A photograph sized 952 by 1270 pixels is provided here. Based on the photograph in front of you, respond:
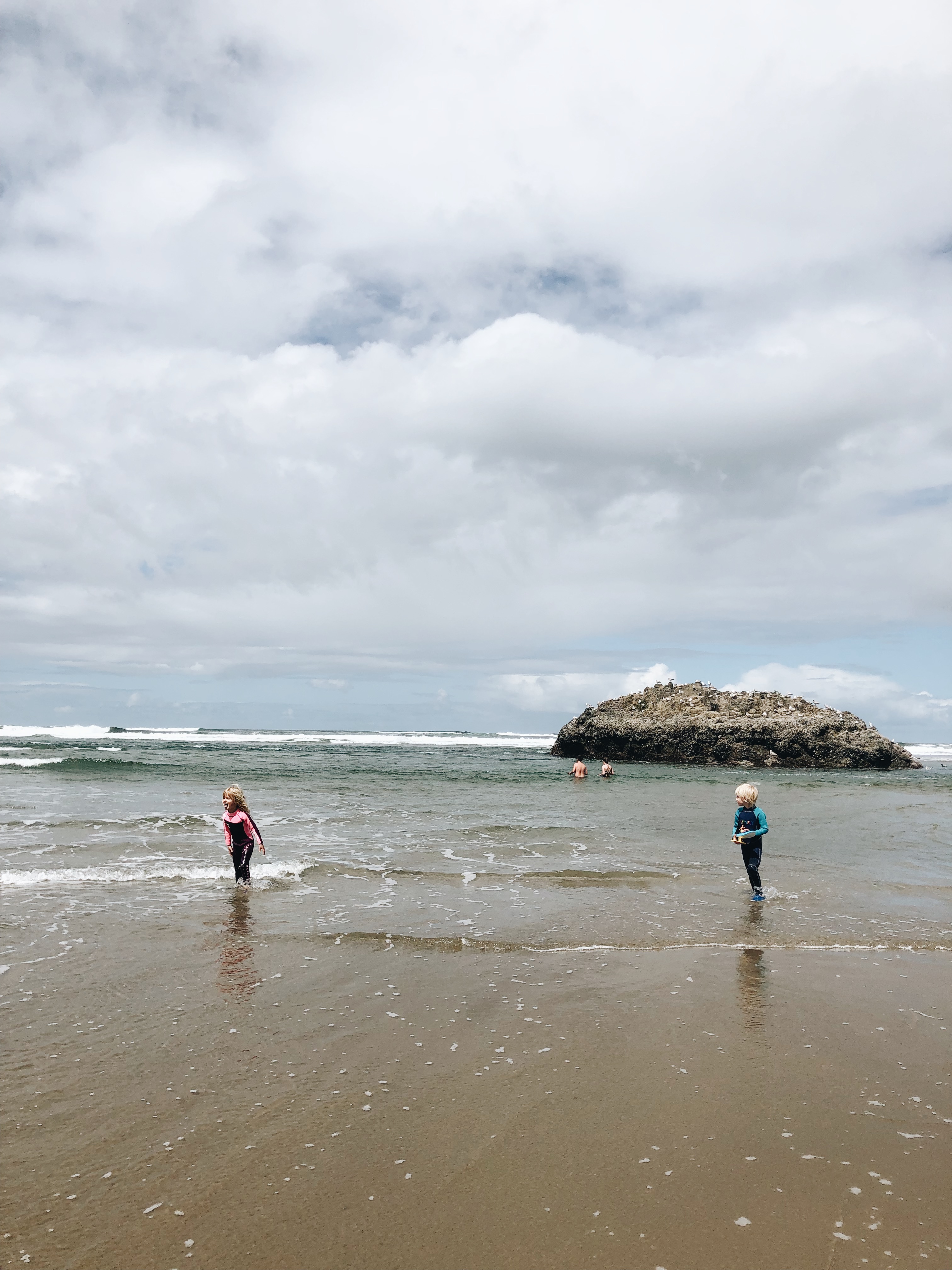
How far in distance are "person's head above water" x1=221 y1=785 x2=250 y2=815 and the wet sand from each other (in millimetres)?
4186

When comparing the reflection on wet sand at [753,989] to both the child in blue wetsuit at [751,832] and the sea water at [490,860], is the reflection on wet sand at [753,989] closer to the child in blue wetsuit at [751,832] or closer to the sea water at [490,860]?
the sea water at [490,860]

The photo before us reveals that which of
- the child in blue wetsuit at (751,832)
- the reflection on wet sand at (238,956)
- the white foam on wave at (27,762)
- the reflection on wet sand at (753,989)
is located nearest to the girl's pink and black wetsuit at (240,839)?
the reflection on wet sand at (238,956)

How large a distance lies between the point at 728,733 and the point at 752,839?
34953 mm

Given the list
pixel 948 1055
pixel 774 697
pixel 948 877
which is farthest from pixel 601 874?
pixel 774 697

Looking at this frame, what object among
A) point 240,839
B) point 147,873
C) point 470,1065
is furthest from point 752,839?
point 147,873

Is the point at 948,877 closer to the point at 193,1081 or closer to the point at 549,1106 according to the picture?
the point at 549,1106

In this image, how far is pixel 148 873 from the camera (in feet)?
38.7

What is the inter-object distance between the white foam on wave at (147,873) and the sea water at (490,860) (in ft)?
0.18

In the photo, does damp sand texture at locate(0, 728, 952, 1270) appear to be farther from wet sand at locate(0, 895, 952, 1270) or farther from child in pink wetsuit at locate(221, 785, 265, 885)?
child in pink wetsuit at locate(221, 785, 265, 885)

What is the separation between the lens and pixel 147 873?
38.5 feet

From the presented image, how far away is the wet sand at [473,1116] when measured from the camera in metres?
3.31

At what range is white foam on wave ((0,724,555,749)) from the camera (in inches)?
2931

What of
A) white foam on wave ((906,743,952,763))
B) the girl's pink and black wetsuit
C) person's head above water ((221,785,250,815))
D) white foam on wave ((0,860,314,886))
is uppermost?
person's head above water ((221,785,250,815))

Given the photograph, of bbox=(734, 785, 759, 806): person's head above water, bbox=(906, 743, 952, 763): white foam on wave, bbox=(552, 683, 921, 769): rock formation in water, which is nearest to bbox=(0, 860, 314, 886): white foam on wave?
bbox=(734, 785, 759, 806): person's head above water
